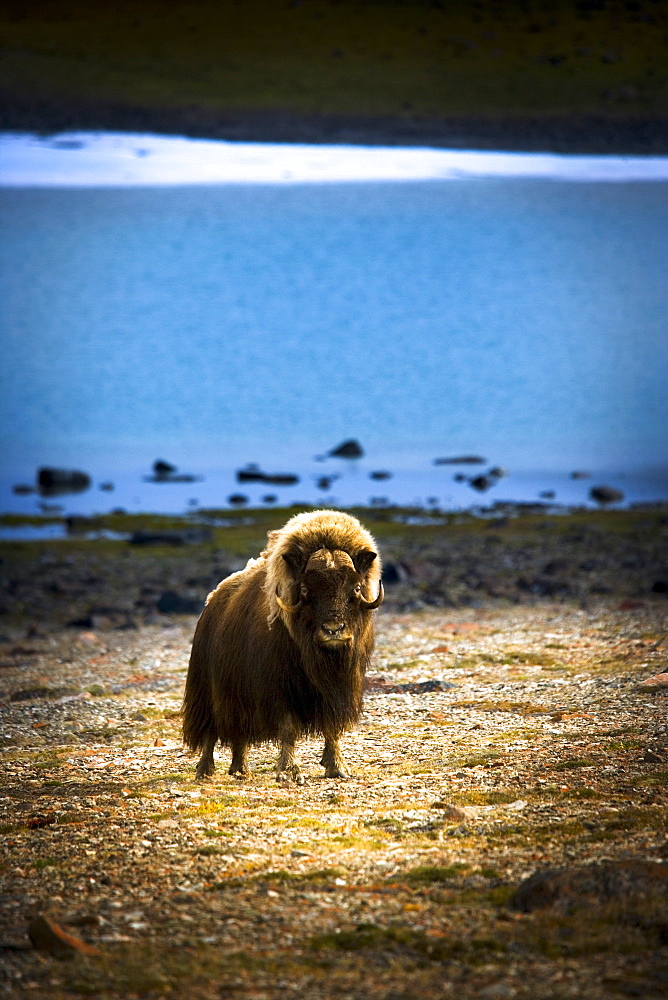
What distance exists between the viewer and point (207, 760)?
26.2 feet

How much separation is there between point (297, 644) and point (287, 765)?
0.80 m

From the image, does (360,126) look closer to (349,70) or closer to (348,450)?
(349,70)

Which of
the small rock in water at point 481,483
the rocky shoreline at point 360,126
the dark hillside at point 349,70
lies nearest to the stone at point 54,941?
the small rock in water at point 481,483

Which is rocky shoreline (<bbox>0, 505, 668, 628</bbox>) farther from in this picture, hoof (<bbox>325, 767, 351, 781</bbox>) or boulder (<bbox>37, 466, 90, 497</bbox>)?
hoof (<bbox>325, 767, 351, 781</bbox>)

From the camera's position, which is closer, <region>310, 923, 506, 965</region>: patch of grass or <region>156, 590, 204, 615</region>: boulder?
<region>310, 923, 506, 965</region>: patch of grass

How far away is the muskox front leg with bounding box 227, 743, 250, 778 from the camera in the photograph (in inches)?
310

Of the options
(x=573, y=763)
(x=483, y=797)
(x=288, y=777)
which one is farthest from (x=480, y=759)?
(x=288, y=777)

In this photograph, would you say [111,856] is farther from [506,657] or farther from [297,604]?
[506,657]

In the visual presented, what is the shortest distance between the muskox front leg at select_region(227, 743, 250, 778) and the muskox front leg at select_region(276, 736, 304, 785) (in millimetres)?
447

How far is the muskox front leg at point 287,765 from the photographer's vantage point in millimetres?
7438

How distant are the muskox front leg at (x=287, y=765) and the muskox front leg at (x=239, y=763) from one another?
0.45 m

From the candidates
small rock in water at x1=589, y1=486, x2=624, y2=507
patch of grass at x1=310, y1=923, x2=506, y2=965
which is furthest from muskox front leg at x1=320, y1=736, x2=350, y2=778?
small rock in water at x1=589, y1=486, x2=624, y2=507

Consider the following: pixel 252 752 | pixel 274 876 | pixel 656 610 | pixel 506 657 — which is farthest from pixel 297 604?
pixel 656 610

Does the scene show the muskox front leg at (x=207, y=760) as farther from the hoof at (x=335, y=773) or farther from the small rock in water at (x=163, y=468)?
the small rock in water at (x=163, y=468)
